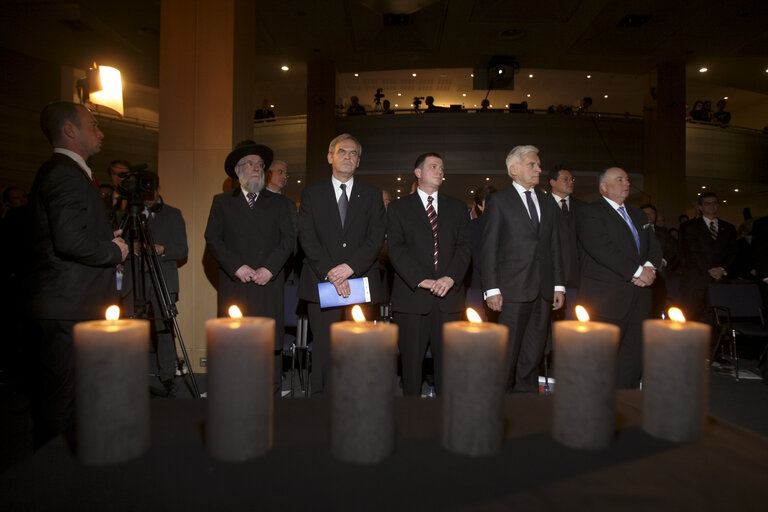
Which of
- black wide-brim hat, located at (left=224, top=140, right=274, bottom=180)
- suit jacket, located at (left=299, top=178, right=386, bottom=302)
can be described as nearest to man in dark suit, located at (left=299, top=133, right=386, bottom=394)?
suit jacket, located at (left=299, top=178, right=386, bottom=302)

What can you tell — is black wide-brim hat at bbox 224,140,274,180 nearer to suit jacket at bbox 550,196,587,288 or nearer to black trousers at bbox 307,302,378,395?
black trousers at bbox 307,302,378,395

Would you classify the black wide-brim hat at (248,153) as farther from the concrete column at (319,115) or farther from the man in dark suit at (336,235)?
the concrete column at (319,115)

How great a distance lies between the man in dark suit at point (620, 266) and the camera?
3.18m

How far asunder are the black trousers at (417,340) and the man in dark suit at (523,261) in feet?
1.19

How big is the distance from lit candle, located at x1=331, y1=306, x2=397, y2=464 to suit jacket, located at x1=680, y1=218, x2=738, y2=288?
6.10 meters

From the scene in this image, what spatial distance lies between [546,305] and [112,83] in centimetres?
449

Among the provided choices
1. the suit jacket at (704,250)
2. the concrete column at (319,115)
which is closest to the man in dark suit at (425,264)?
the suit jacket at (704,250)

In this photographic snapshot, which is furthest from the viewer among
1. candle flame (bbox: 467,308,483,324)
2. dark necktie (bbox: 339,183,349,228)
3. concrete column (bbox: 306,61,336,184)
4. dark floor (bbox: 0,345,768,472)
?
concrete column (bbox: 306,61,336,184)

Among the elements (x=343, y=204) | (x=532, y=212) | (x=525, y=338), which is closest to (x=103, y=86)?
(x=343, y=204)

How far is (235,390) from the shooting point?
0.55 metres

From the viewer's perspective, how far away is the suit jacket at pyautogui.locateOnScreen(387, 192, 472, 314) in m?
2.79

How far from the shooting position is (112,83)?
460cm

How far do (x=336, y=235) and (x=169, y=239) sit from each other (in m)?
1.74

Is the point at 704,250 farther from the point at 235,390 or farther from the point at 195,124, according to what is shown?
the point at 235,390
